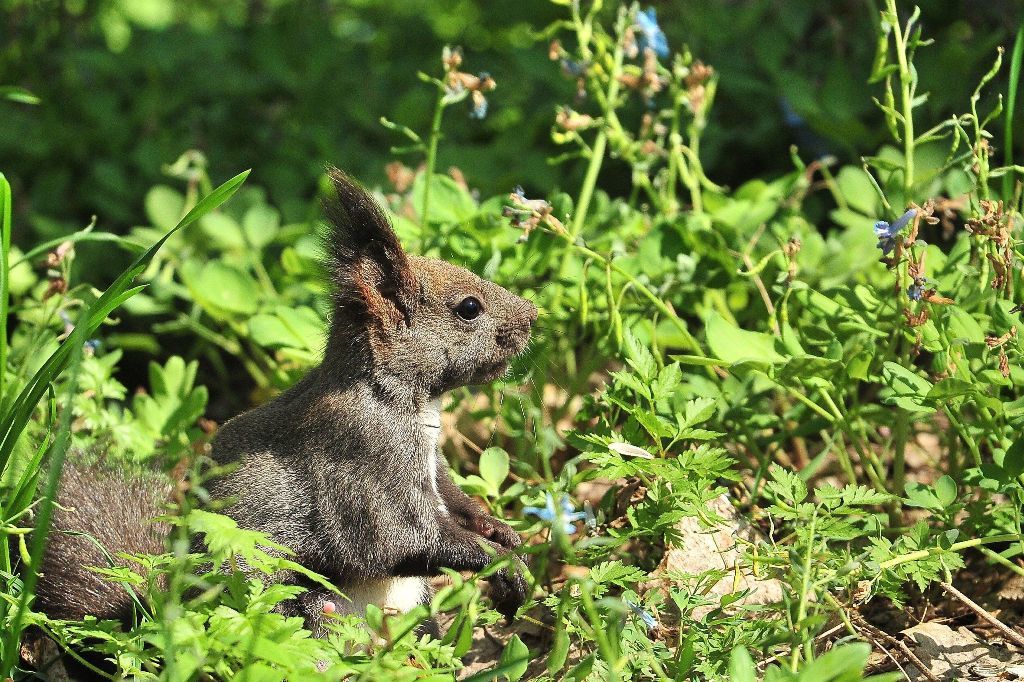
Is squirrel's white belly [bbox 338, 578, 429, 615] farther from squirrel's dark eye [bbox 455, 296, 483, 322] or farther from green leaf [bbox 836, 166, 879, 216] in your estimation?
green leaf [bbox 836, 166, 879, 216]

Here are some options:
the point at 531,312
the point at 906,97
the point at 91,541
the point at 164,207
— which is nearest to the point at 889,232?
the point at 906,97

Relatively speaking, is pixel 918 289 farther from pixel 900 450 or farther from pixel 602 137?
pixel 602 137

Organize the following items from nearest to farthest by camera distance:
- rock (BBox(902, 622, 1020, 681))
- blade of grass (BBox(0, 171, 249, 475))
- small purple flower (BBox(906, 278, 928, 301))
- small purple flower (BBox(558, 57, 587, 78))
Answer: blade of grass (BBox(0, 171, 249, 475)) → rock (BBox(902, 622, 1020, 681)) → small purple flower (BBox(906, 278, 928, 301)) → small purple flower (BBox(558, 57, 587, 78))

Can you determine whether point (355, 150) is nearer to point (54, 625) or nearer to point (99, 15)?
point (99, 15)

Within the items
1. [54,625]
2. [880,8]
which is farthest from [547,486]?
[880,8]

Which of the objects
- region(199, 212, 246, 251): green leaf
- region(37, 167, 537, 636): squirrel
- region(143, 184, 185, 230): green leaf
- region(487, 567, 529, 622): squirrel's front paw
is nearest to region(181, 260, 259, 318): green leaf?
region(199, 212, 246, 251): green leaf

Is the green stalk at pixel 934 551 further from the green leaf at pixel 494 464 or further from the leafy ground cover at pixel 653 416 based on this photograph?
the green leaf at pixel 494 464
